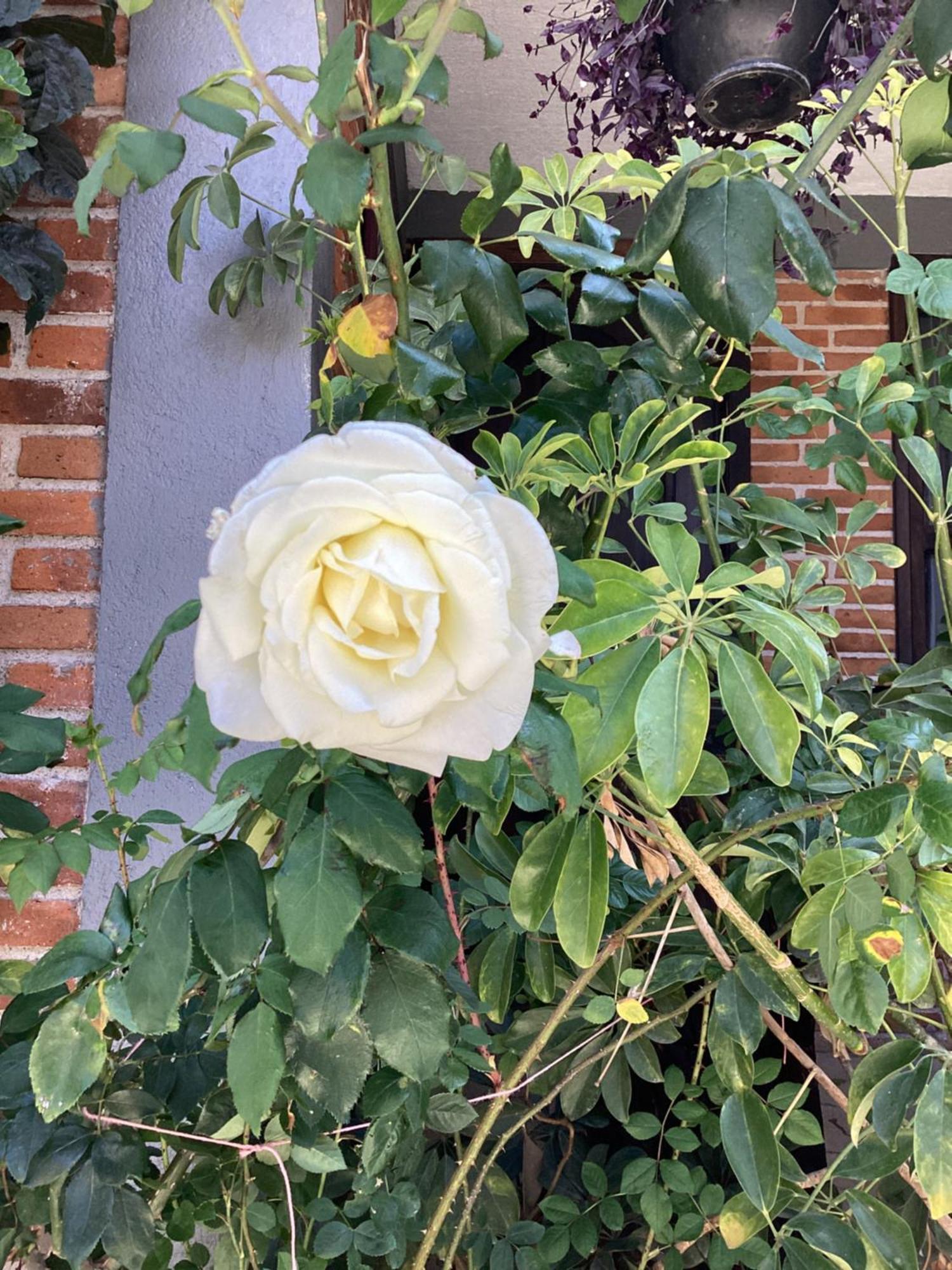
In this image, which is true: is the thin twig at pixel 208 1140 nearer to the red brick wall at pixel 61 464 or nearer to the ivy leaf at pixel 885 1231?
the ivy leaf at pixel 885 1231

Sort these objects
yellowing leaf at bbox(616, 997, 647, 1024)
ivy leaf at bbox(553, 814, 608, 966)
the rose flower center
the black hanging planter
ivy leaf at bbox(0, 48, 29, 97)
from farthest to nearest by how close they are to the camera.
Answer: the black hanging planter, ivy leaf at bbox(0, 48, 29, 97), yellowing leaf at bbox(616, 997, 647, 1024), ivy leaf at bbox(553, 814, 608, 966), the rose flower center

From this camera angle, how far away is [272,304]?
5.03ft

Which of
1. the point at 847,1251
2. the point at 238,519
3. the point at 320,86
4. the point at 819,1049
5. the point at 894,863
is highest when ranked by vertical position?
the point at 320,86

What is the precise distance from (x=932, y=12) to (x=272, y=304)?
1072 mm

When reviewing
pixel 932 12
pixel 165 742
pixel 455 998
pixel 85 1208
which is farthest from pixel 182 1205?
pixel 932 12

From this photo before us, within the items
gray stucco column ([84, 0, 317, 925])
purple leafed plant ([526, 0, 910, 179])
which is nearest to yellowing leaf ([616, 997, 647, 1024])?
gray stucco column ([84, 0, 317, 925])

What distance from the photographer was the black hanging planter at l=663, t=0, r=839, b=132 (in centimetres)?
172

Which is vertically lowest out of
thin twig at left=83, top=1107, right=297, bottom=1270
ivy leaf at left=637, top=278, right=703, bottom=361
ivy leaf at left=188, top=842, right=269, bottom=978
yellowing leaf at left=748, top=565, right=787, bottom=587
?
thin twig at left=83, top=1107, right=297, bottom=1270

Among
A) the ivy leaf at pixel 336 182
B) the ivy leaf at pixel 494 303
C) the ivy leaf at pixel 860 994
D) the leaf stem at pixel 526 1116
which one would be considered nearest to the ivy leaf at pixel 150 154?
the ivy leaf at pixel 336 182

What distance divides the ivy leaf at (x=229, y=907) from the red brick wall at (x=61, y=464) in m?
0.92

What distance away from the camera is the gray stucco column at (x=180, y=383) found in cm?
151

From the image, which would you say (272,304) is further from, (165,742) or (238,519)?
(238,519)

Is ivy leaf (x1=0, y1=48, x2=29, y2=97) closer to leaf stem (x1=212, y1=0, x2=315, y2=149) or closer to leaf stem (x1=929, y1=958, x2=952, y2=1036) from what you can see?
leaf stem (x1=212, y1=0, x2=315, y2=149)

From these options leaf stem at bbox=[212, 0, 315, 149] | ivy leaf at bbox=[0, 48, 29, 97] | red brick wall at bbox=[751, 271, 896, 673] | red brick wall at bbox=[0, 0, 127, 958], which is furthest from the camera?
red brick wall at bbox=[751, 271, 896, 673]
